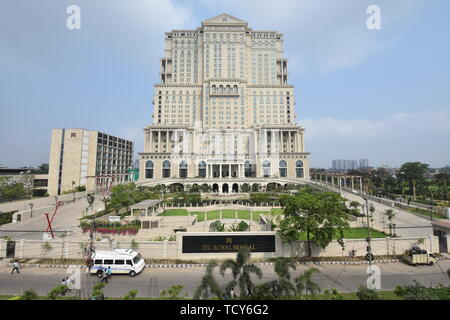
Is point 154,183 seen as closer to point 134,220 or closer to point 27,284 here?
point 134,220

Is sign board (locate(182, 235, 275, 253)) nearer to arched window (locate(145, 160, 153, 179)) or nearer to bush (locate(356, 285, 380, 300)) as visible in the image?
bush (locate(356, 285, 380, 300))

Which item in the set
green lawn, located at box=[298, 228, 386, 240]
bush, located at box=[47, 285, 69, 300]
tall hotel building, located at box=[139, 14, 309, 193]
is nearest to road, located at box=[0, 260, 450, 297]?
bush, located at box=[47, 285, 69, 300]

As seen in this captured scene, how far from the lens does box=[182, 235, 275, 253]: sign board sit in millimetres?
20344

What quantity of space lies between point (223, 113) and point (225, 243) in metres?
84.0

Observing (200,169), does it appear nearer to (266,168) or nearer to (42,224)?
(266,168)

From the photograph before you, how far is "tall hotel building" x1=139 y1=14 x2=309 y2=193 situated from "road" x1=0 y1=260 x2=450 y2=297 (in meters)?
57.4

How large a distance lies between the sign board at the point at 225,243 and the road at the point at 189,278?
184 cm

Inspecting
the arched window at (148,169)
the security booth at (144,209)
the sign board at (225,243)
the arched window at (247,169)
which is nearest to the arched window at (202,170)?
the arched window at (247,169)

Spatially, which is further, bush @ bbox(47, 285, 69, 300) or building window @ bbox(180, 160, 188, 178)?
building window @ bbox(180, 160, 188, 178)

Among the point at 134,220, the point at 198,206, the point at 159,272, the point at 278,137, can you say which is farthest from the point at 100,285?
the point at 278,137

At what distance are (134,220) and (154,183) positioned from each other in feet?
153

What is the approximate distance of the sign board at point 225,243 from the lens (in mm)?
20344

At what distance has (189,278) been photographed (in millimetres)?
17062

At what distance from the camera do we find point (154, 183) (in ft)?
237
